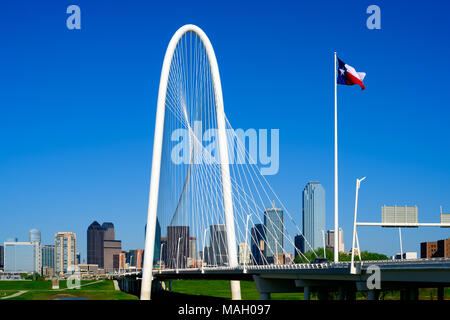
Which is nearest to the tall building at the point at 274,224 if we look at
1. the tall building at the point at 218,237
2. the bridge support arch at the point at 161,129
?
the tall building at the point at 218,237

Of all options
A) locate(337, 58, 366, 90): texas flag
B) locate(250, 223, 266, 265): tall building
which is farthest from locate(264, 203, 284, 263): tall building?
locate(337, 58, 366, 90): texas flag

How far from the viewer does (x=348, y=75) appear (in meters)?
50.8

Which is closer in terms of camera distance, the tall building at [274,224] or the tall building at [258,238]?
the tall building at [274,224]

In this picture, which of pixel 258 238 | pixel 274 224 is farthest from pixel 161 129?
pixel 258 238

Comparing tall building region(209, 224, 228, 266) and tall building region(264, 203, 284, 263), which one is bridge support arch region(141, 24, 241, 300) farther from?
tall building region(264, 203, 284, 263)

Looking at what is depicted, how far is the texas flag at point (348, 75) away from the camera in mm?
50688

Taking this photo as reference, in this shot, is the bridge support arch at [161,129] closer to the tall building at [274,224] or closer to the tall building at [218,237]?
the tall building at [218,237]

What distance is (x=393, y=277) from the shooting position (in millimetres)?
40719

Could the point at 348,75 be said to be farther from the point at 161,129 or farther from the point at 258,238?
the point at 258,238

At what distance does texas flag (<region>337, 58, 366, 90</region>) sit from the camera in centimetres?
5069

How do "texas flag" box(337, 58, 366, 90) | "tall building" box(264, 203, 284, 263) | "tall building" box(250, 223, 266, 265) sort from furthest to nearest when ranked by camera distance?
"tall building" box(250, 223, 266, 265) < "tall building" box(264, 203, 284, 263) < "texas flag" box(337, 58, 366, 90)
